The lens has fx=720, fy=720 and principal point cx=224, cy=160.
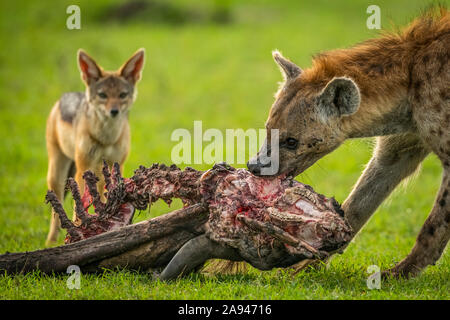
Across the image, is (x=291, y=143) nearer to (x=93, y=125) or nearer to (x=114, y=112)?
(x=114, y=112)

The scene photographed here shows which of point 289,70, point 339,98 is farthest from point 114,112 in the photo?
point 339,98

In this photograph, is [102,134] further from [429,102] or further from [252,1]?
[252,1]

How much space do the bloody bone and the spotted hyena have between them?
13.6 inches

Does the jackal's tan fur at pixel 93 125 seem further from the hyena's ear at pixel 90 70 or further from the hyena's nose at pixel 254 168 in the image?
the hyena's nose at pixel 254 168

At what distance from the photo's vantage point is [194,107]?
1532 cm

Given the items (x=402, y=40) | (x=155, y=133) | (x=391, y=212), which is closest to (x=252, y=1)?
(x=155, y=133)

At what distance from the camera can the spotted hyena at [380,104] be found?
5.10 m

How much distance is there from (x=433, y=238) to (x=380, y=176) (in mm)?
848

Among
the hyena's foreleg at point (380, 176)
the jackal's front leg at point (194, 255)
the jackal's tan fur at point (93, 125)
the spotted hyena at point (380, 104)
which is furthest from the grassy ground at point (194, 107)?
the jackal's tan fur at point (93, 125)

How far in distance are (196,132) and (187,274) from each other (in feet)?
25.7

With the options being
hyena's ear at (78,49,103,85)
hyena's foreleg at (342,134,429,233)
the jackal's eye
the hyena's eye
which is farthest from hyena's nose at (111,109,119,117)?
the jackal's eye

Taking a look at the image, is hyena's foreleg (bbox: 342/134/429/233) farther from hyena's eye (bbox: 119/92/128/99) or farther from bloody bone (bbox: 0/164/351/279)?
hyena's eye (bbox: 119/92/128/99)

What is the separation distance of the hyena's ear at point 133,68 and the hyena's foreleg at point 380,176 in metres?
3.67

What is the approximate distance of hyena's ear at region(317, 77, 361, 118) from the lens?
4.97m
